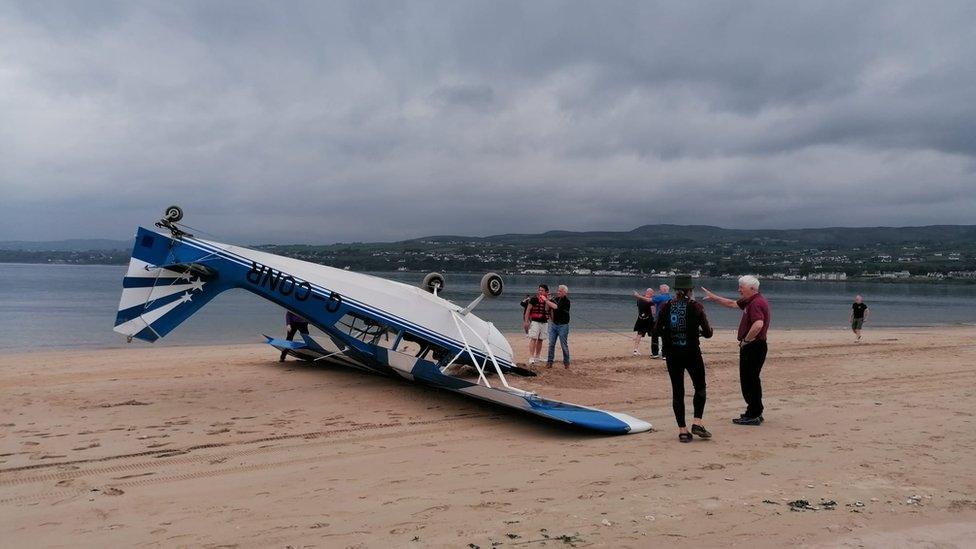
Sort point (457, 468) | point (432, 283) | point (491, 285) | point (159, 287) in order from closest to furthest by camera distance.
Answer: point (457, 468) → point (159, 287) → point (491, 285) → point (432, 283)

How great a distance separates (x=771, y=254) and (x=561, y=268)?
72.7 m

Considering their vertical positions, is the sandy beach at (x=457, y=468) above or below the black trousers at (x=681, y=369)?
below

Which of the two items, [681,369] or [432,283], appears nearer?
[681,369]

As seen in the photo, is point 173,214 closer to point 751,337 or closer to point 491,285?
point 491,285

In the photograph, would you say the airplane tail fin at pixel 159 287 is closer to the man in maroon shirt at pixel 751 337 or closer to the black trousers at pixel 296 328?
the black trousers at pixel 296 328

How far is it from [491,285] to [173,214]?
16.7 ft

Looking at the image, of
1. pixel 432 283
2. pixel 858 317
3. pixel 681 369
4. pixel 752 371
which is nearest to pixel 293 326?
pixel 432 283

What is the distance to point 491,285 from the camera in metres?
10.4

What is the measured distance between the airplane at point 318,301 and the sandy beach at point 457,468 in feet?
2.13

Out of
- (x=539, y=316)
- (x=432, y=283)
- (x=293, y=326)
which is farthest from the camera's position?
(x=293, y=326)

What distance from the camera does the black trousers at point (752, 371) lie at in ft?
25.9

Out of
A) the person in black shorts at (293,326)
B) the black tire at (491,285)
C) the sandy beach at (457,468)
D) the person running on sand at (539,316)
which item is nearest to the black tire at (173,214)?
the sandy beach at (457,468)

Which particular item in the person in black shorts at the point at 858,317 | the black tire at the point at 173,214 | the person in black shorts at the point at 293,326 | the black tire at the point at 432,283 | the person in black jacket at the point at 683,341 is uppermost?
the black tire at the point at 173,214

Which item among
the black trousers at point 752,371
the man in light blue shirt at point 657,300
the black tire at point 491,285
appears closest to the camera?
the black trousers at point 752,371
